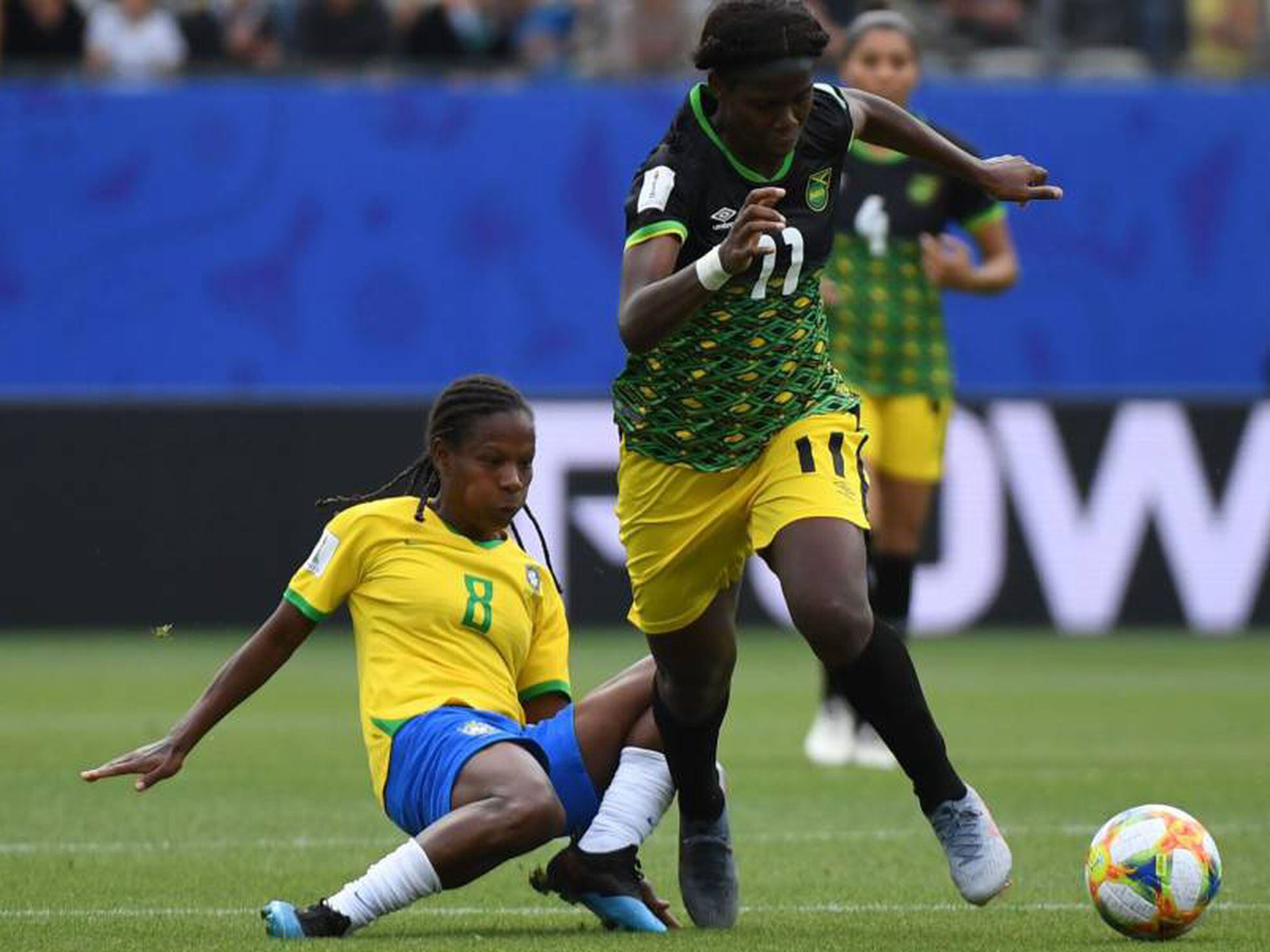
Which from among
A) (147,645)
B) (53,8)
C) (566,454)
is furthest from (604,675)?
(53,8)

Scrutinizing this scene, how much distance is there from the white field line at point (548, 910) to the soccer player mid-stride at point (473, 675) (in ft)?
0.90

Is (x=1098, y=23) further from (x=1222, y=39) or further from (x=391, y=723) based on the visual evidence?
(x=391, y=723)

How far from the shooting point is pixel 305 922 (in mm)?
5652

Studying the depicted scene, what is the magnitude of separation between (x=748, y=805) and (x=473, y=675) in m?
2.73

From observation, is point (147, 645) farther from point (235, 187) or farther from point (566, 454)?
point (235, 187)

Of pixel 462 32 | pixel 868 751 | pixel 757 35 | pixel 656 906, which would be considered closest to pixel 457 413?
pixel 757 35

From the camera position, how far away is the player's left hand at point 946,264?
9.46 metres

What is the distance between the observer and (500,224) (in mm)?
18891

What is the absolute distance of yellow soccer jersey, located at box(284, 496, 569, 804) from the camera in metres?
5.99

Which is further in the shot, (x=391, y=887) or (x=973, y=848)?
(x=973, y=848)

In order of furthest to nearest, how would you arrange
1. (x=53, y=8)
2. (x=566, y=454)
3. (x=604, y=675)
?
(x=53, y=8) < (x=566, y=454) < (x=604, y=675)

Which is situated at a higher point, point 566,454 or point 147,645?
point 566,454

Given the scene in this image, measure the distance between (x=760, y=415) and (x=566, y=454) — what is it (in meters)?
9.28

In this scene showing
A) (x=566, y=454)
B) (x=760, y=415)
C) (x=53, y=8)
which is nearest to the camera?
(x=760, y=415)
